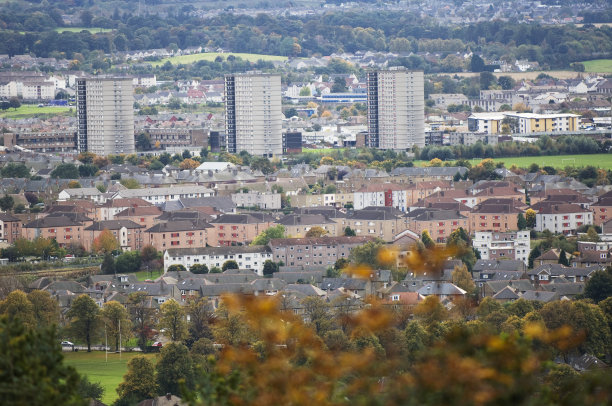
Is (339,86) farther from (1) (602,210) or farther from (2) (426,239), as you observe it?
(2) (426,239)

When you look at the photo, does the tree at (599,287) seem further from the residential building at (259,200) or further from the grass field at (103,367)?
the residential building at (259,200)

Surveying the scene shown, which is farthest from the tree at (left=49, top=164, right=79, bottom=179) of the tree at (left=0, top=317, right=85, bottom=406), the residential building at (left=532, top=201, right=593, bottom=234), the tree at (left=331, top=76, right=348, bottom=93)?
the tree at (left=0, top=317, right=85, bottom=406)

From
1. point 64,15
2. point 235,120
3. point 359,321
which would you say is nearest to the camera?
point 359,321

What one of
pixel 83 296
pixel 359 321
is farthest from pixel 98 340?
pixel 359 321

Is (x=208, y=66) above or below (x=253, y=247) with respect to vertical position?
above

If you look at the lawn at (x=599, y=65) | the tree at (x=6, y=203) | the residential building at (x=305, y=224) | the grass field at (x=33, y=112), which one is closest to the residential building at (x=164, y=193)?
the tree at (x=6, y=203)

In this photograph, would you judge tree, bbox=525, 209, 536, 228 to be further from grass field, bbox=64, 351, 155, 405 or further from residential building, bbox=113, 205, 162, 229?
grass field, bbox=64, 351, 155, 405

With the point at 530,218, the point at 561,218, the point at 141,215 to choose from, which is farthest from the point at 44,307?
the point at 561,218

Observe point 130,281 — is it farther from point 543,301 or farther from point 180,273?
point 543,301
